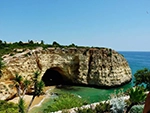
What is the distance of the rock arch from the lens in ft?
139

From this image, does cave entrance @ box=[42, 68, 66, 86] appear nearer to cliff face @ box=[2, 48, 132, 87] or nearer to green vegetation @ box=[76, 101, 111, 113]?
cliff face @ box=[2, 48, 132, 87]

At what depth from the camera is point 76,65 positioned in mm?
42250

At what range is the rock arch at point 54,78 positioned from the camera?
4243 centimetres

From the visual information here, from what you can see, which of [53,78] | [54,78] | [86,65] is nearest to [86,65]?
[86,65]

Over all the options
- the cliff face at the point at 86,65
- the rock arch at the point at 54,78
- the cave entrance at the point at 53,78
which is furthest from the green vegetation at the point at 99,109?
the cave entrance at the point at 53,78

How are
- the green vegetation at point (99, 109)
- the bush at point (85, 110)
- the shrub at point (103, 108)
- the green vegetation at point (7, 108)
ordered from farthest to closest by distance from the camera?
the green vegetation at point (7, 108) → the shrub at point (103, 108) → the green vegetation at point (99, 109) → the bush at point (85, 110)

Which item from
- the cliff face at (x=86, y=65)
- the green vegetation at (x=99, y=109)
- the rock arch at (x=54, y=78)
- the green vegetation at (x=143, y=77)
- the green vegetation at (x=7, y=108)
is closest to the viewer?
the green vegetation at (x=99, y=109)

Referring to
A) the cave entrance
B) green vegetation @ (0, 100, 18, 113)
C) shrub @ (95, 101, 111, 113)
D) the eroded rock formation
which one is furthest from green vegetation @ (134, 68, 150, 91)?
green vegetation @ (0, 100, 18, 113)

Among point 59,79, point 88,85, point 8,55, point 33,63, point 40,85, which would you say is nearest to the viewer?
point 40,85

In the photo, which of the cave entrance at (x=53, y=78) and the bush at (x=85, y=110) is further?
the cave entrance at (x=53, y=78)

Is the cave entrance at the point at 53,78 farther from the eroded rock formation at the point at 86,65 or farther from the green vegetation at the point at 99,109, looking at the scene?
the green vegetation at the point at 99,109

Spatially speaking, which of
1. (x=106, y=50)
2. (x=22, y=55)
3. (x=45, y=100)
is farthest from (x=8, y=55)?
(x=106, y=50)

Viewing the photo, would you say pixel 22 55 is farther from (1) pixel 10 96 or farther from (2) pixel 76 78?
(2) pixel 76 78

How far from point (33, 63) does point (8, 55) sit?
461 centimetres
